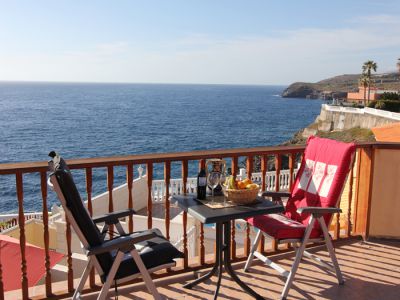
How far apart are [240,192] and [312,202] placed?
87 cm

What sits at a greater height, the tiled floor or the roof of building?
the roof of building

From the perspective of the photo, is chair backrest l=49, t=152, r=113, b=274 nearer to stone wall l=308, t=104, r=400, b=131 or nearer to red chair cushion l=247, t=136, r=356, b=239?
red chair cushion l=247, t=136, r=356, b=239

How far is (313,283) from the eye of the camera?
3.17m

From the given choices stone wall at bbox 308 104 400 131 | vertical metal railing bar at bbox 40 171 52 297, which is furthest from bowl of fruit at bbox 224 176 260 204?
stone wall at bbox 308 104 400 131

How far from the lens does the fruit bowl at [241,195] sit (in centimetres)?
265

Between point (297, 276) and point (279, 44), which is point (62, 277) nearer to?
point (297, 276)

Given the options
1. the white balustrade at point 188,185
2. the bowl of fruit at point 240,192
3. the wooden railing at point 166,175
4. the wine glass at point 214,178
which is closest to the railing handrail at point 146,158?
the wooden railing at point 166,175

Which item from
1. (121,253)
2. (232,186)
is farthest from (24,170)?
(232,186)

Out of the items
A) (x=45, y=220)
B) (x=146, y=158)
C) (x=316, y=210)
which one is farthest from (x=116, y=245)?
(x=316, y=210)

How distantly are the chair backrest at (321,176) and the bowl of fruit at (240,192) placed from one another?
2.19 ft

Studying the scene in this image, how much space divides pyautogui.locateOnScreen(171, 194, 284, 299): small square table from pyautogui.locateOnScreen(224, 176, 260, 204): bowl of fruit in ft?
0.17

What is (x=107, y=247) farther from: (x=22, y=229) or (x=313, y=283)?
(x=313, y=283)

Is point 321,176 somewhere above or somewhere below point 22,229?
above

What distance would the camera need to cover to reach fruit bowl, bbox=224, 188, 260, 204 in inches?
104
